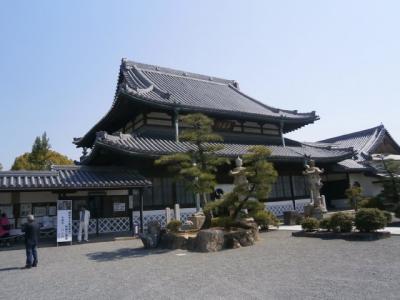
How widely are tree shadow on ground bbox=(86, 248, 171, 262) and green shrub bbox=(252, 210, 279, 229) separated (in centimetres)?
453

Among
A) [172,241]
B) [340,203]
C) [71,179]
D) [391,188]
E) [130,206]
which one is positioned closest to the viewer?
[172,241]

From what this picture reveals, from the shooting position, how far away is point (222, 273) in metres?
8.13

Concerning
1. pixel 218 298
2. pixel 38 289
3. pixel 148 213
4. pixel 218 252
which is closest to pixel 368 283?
pixel 218 298

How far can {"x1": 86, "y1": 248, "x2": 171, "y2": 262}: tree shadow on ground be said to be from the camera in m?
11.2

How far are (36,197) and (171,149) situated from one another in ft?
25.0

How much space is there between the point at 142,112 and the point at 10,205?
894cm

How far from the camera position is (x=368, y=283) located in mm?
6469

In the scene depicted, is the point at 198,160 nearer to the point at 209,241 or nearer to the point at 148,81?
the point at 209,241

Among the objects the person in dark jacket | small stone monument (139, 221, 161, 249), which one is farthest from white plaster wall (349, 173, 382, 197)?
the person in dark jacket

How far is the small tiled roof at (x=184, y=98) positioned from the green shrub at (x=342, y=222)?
11244 mm

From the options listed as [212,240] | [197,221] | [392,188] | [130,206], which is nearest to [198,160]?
[212,240]

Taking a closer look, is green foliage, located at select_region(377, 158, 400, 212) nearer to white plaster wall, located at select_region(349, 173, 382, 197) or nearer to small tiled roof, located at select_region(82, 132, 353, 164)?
small tiled roof, located at select_region(82, 132, 353, 164)

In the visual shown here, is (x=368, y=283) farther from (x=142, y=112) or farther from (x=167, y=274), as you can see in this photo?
(x=142, y=112)

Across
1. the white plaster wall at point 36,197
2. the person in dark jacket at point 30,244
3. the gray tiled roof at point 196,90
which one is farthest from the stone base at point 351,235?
the white plaster wall at point 36,197
